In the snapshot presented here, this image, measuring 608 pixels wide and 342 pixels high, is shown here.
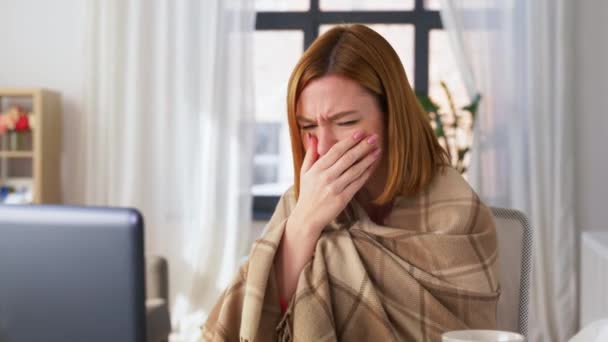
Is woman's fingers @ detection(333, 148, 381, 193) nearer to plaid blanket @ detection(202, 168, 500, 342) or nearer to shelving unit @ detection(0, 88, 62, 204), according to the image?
plaid blanket @ detection(202, 168, 500, 342)

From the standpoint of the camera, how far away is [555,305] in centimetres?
509

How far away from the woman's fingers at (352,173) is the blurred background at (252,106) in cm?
342

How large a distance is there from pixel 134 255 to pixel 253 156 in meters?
4.18

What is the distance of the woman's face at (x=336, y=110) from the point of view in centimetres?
156

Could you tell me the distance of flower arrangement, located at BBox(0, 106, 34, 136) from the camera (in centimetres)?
527

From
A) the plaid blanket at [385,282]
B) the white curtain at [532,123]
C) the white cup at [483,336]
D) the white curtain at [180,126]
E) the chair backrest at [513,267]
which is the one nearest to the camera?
the white cup at [483,336]

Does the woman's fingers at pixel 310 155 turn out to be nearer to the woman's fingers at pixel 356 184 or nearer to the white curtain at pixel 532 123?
the woman's fingers at pixel 356 184

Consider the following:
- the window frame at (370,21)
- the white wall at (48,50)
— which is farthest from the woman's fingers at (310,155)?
the white wall at (48,50)

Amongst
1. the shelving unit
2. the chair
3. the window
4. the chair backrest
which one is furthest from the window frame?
the chair backrest

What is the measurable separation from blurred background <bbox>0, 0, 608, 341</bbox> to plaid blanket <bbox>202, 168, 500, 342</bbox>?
3.38 meters

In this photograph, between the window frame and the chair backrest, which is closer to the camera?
the chair backrest

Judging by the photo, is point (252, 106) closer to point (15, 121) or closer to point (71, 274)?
point (15, 121)

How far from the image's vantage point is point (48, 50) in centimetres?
561

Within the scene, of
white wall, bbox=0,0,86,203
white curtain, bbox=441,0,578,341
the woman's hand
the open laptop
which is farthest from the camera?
white wall, bbox=0,0,86,203
